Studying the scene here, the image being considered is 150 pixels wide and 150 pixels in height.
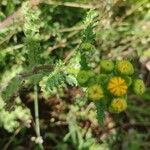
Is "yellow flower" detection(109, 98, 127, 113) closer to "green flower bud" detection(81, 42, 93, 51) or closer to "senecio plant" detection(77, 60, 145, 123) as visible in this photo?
"senecio plant" detection(77, 60, 145, 123)

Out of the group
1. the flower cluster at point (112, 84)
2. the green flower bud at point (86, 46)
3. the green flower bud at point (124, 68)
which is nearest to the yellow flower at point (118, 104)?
the flower cluster at point (112, 84)

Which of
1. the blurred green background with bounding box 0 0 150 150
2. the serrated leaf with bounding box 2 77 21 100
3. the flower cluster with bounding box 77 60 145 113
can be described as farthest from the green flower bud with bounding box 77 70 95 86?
the blurred green background with bounding box 0 0 150 150

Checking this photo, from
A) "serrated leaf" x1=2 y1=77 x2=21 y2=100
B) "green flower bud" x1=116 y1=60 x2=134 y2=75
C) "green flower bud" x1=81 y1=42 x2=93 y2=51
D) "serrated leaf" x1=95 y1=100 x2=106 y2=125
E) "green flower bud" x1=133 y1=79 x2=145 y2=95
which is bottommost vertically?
"serrated leaf" x1=95 y1=100 x2=106 y2=125

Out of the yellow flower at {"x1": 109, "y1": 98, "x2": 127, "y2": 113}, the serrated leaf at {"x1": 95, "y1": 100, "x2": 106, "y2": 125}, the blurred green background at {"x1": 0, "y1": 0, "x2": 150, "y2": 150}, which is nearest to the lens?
the yellow flower at {"x1": 109, "y1": 98, "x2": 127, "y2": 113}

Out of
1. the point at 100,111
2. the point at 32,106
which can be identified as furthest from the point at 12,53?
the point at 100,111

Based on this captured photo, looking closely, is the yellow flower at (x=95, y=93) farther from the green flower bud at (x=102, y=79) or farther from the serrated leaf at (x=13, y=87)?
the serrated leaf at (x=13, y=87)

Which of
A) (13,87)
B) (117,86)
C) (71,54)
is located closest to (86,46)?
(117,86)

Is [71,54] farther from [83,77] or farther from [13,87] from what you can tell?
[83,77]

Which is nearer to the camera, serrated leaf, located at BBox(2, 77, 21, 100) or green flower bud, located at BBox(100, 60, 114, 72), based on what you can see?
green flower bud, located at BBox(100, 60, 114, 72)
